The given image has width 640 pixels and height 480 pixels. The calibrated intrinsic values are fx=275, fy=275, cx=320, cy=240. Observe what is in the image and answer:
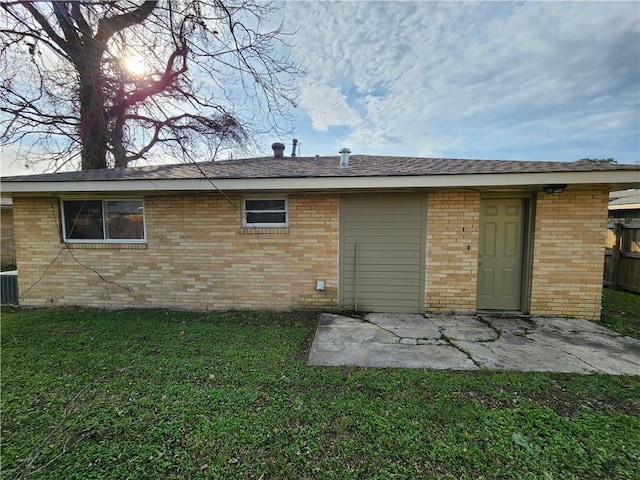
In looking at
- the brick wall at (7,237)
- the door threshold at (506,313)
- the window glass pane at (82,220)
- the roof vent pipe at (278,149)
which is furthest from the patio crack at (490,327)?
the brick wall at (7,237)

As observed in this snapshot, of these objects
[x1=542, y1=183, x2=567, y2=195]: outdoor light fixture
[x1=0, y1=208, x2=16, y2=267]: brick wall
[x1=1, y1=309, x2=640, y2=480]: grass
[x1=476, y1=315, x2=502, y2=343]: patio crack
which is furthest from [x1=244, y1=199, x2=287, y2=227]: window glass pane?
[x1=0, y1=208, x2=16, y2=267]: brick wall

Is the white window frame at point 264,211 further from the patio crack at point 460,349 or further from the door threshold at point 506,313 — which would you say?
the door threshold at point 506,313

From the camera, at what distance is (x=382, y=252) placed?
550cm

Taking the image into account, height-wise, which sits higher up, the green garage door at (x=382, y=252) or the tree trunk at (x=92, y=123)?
the tree trunk at (x=92, y=123)

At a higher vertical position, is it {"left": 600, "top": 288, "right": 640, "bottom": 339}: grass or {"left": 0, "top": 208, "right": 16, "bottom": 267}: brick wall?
{"left": 0, "top": 208, "right": 16, "bottom": 267}: brick wall

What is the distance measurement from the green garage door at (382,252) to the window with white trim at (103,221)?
4.44 m

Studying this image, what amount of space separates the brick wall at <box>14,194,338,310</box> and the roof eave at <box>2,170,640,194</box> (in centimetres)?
59

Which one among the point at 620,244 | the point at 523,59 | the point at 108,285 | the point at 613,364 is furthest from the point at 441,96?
the point at 108,285

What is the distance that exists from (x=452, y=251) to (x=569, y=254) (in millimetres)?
2078

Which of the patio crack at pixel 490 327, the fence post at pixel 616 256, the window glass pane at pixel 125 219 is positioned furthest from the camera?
the fence post at pixel 616 256

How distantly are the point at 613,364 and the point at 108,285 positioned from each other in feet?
28.6

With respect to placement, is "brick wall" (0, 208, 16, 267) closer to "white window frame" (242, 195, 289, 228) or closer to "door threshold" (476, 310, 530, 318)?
"white window frame" (242, 195, 289, 228)

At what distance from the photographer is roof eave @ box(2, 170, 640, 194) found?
14.6 feet

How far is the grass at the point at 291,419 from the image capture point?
2012 millimetres
